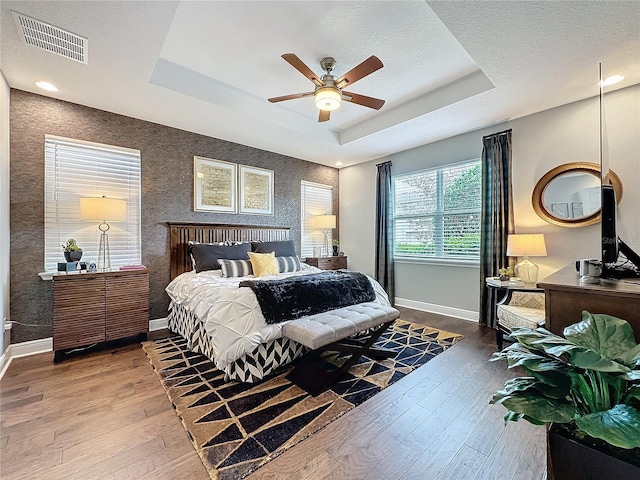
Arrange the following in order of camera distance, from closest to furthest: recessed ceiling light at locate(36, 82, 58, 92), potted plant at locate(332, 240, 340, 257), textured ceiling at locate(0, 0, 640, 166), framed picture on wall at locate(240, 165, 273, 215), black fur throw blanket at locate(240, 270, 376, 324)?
1. textured ceiling at locate(0, 0, 640, 166)
2. black fur throw blanket at locate(240, 270, 376, 324)
3. recessed ceiling light at locate(36, 82, 58, 92)
4. framed picture on wall at locate(240, 165, 273, 215)
5. potted plant at locate(332, 240, 340, 257)

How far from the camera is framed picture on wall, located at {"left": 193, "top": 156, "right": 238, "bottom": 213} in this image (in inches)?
155

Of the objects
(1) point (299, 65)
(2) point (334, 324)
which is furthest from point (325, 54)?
(2) point (334, 324)

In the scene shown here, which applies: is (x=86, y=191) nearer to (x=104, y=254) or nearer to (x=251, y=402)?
(x=104, y=254)

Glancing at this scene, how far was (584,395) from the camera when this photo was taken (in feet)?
3.04

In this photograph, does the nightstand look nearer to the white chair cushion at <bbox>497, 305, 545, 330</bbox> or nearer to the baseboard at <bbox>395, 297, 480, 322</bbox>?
the baseboard at <bbox>395, 297, 480, 322</bbox>

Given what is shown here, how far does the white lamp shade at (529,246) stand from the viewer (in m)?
3.00

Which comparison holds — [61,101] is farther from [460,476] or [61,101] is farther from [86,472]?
[460,476]

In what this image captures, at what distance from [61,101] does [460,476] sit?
474cm

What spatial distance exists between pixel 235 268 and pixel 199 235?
924mm

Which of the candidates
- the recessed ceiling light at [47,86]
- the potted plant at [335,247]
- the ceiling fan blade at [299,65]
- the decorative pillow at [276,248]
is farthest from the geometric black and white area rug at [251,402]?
the recessed ceiling light at [47,86]

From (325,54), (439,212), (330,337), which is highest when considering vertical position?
(325,54)

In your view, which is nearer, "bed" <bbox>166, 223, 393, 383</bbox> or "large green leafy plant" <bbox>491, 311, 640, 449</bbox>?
"large green leafy plant" <bbox>491, 311, 640, 449</bbox>

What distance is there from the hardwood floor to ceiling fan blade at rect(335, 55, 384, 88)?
8.34 ft

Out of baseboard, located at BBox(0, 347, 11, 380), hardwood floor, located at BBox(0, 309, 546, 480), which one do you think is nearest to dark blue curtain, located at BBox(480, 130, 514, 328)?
hardwood floor, located at BBox(0, 309, 546, 480)
